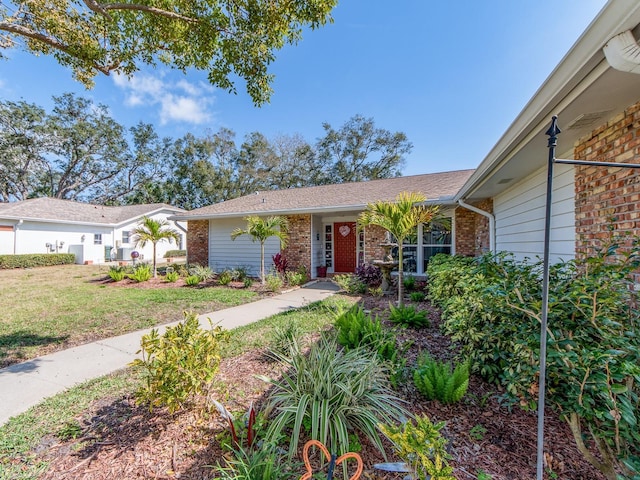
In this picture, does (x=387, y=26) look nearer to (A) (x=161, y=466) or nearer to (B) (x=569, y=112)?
(B) (x=569, y=112)

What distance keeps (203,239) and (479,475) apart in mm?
13451

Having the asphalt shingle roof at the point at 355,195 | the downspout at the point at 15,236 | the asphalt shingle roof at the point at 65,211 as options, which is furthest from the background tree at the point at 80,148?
the asphalt shingle roof at the point at 355,195

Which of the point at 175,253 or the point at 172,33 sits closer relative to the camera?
the point at 172,33

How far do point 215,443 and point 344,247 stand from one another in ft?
32.0

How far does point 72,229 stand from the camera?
18.6 m

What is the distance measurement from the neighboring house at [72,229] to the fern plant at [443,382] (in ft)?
47.3

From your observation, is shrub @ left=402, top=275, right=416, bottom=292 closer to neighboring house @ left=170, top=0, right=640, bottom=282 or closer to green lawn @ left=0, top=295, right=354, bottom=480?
neighboring house @ left=170, top=0, right=640, bottom=282

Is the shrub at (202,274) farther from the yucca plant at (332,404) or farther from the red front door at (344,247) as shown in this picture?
the yucca plant at (332,404)

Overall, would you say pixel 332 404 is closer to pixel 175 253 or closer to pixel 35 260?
pixel 35 260

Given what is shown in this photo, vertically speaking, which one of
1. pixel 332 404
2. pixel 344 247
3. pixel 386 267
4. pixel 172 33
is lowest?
pixel 332 404

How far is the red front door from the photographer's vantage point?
11.5 m

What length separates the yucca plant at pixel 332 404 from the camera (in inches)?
78.5

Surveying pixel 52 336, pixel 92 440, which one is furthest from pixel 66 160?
pixel 92 440

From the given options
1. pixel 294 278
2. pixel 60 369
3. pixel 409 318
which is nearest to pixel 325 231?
pixel 294 278
